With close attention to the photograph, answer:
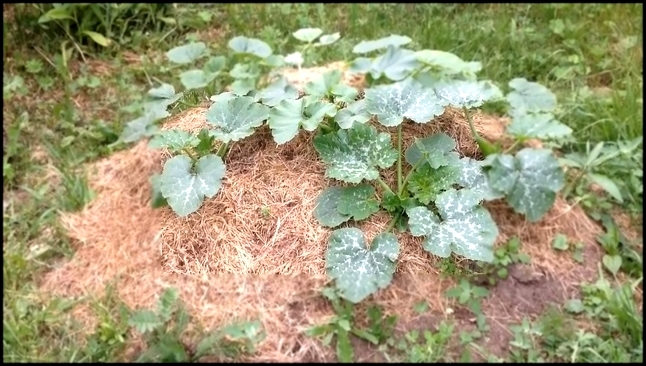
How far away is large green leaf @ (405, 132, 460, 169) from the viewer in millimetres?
791

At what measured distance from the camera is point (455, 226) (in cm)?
76

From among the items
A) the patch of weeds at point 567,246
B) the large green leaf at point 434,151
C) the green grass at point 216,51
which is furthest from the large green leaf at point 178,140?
the patch of weeds at point 567,246

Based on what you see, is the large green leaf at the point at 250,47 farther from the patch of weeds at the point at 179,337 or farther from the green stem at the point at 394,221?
the green stem at the point at 394,221

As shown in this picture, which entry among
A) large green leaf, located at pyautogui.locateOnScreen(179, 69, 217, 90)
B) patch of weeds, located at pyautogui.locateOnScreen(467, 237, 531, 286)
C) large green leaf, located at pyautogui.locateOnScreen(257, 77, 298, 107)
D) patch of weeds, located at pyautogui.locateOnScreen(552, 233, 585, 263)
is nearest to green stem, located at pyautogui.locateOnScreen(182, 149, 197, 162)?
large green leaf, located at pyautogui.locateOnScreen(257, 77, 298, 107)

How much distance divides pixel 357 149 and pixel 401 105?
75 millimetres

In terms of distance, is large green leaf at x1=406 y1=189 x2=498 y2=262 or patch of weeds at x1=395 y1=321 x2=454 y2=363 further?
patch of weeds at x1=395 y1=321 x2=454 y2=363

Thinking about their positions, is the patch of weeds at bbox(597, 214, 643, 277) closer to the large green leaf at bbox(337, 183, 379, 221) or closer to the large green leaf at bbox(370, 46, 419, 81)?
the large green leaf at bbox(370, 46, 419, 81)

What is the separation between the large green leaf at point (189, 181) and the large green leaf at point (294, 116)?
0.07 m

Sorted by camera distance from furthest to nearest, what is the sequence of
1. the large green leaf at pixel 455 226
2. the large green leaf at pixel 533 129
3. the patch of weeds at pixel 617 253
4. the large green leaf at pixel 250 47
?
1. the patch of weeds at pixel 617 253
2. the large green leaf at pixel 250 47
3. the large green leaf at pixel 533 129
4. the large green leaf at pixel 455 226

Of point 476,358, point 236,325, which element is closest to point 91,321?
point 236,325

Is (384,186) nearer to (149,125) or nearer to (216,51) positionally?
(149,125)

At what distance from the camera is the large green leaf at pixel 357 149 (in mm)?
786

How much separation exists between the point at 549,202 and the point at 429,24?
2096 millimetres

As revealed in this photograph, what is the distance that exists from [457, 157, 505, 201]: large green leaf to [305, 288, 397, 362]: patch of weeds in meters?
1.46
